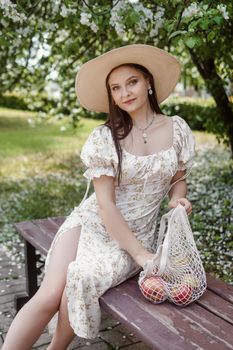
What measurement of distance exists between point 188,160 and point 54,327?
42.0 inches

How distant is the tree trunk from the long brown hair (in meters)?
3.41

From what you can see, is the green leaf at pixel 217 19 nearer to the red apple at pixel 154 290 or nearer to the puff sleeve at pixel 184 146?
the puff sleeve at pixel 184 146

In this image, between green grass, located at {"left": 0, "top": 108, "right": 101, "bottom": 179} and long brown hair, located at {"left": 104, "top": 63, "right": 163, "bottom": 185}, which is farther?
green grass, located at {"left": 0, "top": 108, "right": 101, "bottom": 179}

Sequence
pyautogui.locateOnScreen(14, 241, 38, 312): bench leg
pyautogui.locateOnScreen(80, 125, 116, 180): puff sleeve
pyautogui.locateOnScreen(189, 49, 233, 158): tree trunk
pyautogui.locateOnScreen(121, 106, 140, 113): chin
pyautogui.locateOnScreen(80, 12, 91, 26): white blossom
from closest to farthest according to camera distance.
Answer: pyautogui.locateOnScreen(80, 125, 116, 180): puff sleeve < pyautogui.locateOnScreen(121, 106, 140, 113): chin < pyautogui.locateOnScreen(80, 12, 91, 26): white blossom < pyautogui.locateOnScreen(14, 241, 38, 312): bench leg < pyautogui.locateOnScreen(189, 49, 233, 158): tree trunk

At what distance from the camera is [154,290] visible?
2.25 metres

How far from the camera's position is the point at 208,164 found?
860 cm

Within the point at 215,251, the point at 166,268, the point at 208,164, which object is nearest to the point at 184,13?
the point at 166,268

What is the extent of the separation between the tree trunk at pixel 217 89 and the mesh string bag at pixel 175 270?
3926 mm

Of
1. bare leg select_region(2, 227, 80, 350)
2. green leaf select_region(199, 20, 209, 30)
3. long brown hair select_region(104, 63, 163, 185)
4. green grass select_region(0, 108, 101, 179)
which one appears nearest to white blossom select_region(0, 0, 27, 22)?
long brown hair select_region(104, 63, 163, 185)

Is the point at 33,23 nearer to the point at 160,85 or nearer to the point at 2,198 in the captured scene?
the point at 160,85

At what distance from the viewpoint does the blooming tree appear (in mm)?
2834

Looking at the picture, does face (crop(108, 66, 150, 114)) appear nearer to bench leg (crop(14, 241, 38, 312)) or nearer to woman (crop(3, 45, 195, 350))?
woman (crop(3, 45, 195, 350))

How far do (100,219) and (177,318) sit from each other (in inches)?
28.3

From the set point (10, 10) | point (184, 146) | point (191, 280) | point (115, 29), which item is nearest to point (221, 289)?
point (191, 280)
